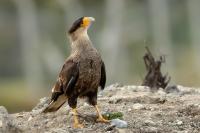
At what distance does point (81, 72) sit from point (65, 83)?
330mm

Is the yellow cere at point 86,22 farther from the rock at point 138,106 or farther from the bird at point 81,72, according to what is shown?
the rock at point 138,106

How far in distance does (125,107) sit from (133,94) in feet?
4.04

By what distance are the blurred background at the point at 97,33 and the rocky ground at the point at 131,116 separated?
78.6 ft

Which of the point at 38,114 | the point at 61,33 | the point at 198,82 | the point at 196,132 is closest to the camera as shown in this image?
the point at 196,132

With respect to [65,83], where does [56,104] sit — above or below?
below

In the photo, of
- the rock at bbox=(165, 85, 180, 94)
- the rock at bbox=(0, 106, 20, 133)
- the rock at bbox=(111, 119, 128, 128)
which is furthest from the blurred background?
the rock at bbox=(0, 106, 20, 133)

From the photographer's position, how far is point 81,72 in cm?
1203

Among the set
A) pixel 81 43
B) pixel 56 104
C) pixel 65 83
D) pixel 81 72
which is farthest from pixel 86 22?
pixel 56 104

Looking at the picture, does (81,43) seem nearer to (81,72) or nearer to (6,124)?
(81,72)

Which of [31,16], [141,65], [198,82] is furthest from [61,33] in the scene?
[198,82]

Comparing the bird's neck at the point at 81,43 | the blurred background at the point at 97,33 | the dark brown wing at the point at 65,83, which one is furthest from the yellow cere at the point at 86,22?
the blurred background at the point at 97,33

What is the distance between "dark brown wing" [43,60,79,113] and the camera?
1206 cm

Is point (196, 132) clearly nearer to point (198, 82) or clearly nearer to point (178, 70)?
point (198, 82)

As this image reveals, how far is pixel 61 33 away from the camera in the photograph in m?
42.2
